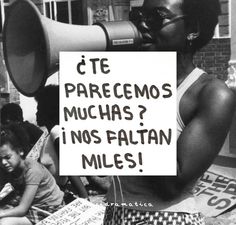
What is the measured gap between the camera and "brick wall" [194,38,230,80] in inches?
290

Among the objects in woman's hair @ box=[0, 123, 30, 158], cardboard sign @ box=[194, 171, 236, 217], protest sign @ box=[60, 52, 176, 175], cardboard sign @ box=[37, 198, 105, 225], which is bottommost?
cardboard sign @ box=[194, 171, 236, 217]

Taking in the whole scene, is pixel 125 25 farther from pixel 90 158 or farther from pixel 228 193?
pixel 228 193

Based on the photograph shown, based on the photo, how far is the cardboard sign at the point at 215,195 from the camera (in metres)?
4.19

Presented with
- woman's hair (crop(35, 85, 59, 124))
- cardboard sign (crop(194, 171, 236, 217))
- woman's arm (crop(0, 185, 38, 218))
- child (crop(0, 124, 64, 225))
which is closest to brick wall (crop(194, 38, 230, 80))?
cardboard sign (crop(194, 171, 236, 217))

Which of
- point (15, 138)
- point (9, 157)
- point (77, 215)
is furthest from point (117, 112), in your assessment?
point (15, 138)

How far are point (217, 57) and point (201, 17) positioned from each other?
594cm

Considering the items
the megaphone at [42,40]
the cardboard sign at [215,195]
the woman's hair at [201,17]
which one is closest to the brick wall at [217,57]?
the cardboard sign at [215,195]

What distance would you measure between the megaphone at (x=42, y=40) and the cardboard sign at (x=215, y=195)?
2.40 metres

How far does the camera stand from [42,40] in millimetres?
1841

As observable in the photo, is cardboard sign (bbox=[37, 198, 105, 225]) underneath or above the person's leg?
above

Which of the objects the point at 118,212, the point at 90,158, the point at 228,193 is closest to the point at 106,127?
the point at 90,158

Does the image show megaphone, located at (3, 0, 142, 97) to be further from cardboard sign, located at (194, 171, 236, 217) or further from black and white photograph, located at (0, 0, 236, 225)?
cardboard sign, located at (194, 171, 236, 217)

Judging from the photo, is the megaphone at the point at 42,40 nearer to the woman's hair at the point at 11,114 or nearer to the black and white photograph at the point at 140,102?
the black and white photograph at the point at 140,102

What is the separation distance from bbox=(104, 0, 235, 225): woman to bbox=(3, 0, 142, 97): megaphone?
0.08 meters
